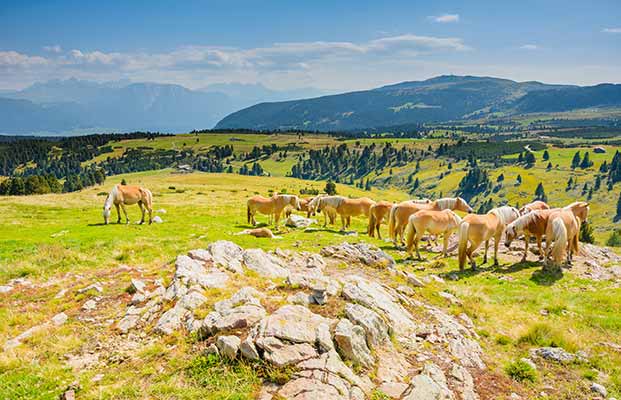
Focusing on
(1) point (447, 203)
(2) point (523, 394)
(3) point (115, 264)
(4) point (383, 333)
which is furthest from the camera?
(1) point (447, 203)

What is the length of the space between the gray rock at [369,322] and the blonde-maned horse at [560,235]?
12959 millimetres

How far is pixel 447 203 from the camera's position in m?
26.8

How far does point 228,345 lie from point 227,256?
24.0ft

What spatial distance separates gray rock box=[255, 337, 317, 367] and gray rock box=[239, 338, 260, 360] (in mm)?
141

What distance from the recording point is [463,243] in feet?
60.8

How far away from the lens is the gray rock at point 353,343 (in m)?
8.42

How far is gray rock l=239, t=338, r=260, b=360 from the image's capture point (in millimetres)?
7910

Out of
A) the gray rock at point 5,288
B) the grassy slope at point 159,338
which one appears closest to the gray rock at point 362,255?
the grassy slope at point 159,338

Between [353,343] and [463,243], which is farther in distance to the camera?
[463,243]

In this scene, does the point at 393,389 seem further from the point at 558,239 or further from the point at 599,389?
the point at 558,239

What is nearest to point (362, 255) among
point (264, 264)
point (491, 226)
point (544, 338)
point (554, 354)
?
point (264, 264)

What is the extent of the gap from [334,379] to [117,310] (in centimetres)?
759

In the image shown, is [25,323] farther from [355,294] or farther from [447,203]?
[447,203]

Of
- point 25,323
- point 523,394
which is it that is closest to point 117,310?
point 25,323
